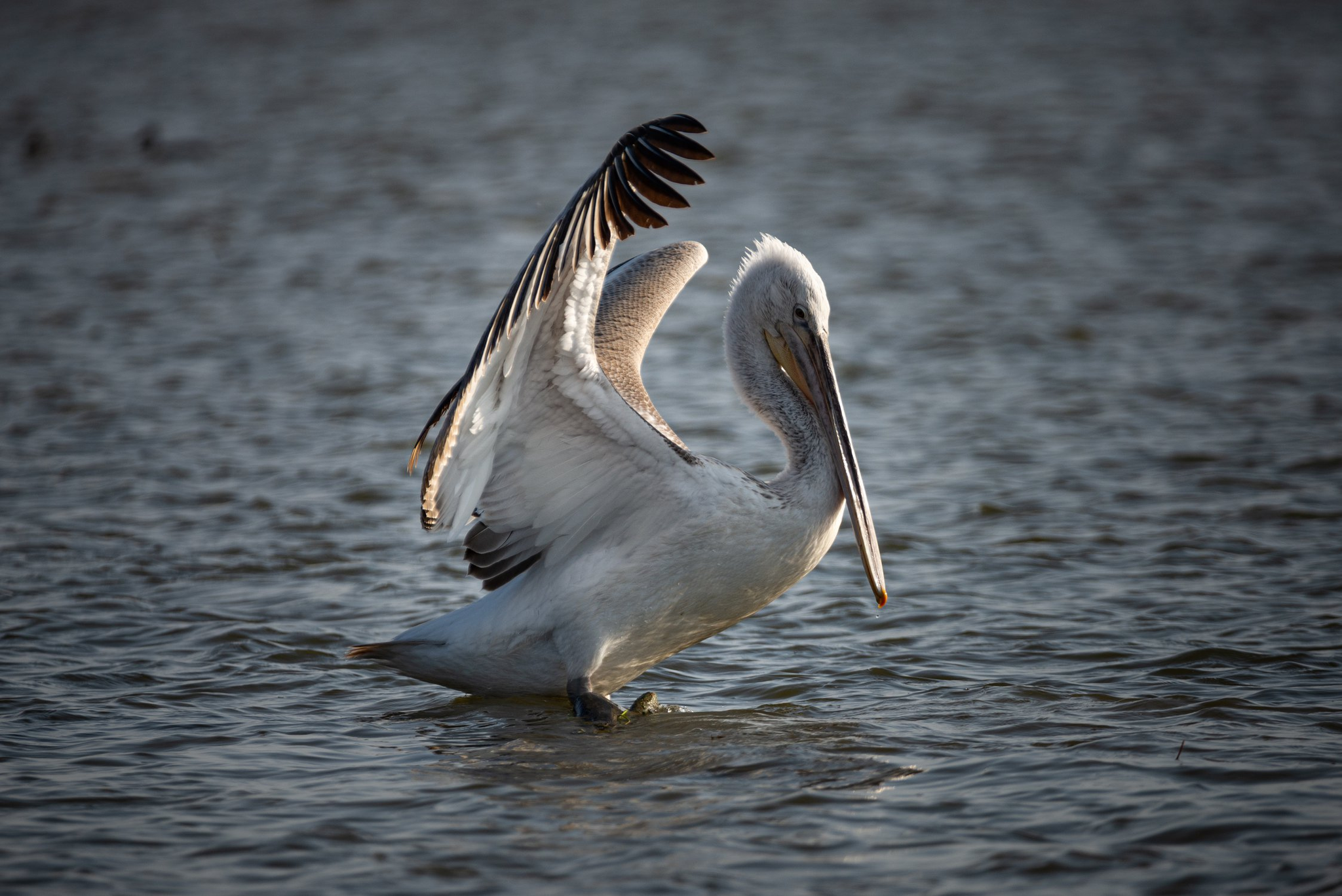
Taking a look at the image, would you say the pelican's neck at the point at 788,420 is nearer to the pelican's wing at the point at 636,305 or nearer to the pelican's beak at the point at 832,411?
the pelican's beak at the point at 832,411

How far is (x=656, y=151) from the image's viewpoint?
3697mm

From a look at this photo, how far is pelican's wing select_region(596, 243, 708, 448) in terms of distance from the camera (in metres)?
5.20

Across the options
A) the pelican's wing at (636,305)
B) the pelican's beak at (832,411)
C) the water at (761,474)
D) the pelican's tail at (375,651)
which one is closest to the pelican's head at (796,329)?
the pelican's beak at (832,411)

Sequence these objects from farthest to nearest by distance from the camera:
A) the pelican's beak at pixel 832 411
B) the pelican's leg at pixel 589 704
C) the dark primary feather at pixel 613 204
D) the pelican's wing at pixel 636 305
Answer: the pelican's wing at pixel 636 305 → the pelican's beak at pixel 832 411 → the pelican's leg at pixel 589 704 → the dark primary feather at pixel 613 204

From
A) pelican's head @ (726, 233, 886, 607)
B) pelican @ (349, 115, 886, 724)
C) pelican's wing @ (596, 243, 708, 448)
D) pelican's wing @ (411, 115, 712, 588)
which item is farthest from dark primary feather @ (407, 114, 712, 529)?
pelican's wing @ (596, 243, 708, 448)

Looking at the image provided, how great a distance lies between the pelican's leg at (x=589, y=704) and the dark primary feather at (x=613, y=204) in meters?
1.28

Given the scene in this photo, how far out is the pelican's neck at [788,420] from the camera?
4438mm

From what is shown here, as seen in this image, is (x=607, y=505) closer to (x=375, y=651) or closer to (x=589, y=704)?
(x=589, y=704)

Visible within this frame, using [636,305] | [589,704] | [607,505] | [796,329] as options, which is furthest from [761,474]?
[589,704]

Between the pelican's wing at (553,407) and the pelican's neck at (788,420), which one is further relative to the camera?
the pelican's neck at (788,420)

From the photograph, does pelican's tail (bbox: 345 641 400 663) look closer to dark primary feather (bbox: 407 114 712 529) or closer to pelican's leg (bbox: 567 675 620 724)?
pelican's leg (bbox: 567 675 620 724)

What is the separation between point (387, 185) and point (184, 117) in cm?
446

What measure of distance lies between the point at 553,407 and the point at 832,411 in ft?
3.28

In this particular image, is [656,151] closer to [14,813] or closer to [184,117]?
[14,813]
